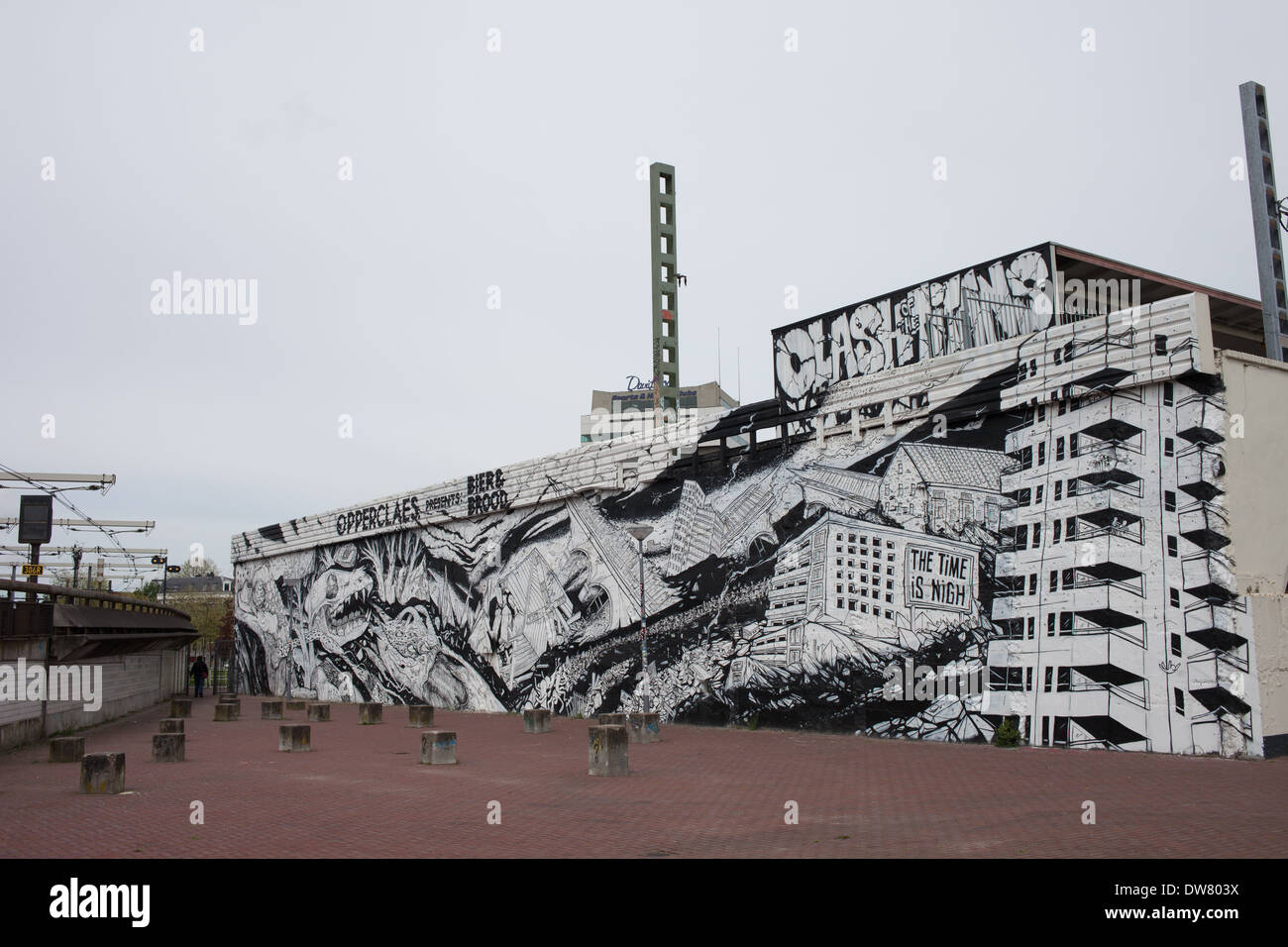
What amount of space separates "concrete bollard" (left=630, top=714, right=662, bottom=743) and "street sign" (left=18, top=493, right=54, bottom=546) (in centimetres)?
1883

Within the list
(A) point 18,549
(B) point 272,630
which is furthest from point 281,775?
(A) point 18,549

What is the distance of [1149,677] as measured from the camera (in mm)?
14648

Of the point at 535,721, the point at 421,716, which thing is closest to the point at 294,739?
the point at 535,721

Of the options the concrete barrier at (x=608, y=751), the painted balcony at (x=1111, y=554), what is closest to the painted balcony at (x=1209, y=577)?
the painted balcony at (x=1111, y=554)

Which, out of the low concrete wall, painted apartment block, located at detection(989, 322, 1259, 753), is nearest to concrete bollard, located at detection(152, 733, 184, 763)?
the low concrete wall

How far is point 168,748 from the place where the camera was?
16.2 m

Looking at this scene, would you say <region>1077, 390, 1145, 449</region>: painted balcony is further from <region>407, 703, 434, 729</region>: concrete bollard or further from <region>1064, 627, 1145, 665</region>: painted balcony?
<region>407, 703, 434, 729</region>: concrete bollard

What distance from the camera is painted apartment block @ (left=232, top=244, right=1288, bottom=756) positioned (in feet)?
47.7

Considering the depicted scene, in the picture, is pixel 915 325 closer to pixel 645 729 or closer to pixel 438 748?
pixel 645 729

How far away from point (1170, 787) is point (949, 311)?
966cm

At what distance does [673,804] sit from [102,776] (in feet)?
22.3

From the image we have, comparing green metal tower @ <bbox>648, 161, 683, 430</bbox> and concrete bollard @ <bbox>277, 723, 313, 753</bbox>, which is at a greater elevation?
green metal tower @ <bbox>648, 161, 683, 430</bbox>

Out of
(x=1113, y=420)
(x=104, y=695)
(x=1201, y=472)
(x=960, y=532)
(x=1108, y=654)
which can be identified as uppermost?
(x=1113, y=420)

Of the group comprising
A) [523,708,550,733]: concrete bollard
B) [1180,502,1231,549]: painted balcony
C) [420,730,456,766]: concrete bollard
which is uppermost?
[1180,502,1231,549]: painted balcony
